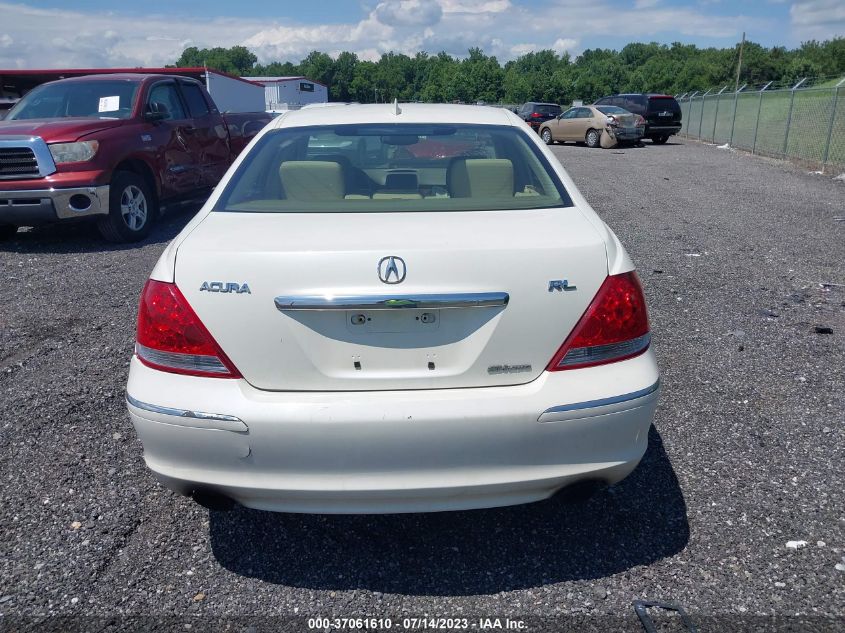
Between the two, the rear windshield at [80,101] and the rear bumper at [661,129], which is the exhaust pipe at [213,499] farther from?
the rear bumper at [661,129]

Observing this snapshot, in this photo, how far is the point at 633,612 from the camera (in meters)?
2.50

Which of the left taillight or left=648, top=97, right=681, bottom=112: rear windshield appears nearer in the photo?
the left taillight

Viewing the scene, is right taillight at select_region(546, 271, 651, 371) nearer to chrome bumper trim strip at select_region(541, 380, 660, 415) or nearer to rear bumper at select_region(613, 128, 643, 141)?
chrome bumper trim strip at select_region(541, 380, 660, 415)

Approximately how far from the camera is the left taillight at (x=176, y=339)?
2.41 m

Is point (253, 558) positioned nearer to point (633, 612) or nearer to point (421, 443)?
point (421, 443)

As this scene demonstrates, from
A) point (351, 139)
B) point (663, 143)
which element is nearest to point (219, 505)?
point (351, 139)

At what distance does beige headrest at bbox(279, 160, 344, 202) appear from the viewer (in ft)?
10.5

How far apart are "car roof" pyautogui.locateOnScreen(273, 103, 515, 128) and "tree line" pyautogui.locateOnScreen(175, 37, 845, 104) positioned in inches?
1804

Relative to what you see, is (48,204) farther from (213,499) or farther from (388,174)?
(213,499)

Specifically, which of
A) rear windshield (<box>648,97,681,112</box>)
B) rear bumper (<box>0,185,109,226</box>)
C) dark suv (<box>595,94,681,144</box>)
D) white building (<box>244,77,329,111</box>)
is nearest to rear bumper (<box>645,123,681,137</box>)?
dark suv (<box>595,94,681,144</box>)

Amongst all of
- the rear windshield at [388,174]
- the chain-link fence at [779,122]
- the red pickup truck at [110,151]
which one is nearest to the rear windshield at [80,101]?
the red pickup truck at [110,151]

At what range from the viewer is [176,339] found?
2.45m

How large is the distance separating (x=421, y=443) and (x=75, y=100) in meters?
8.35

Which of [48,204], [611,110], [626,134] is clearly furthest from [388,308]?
[611,110]
